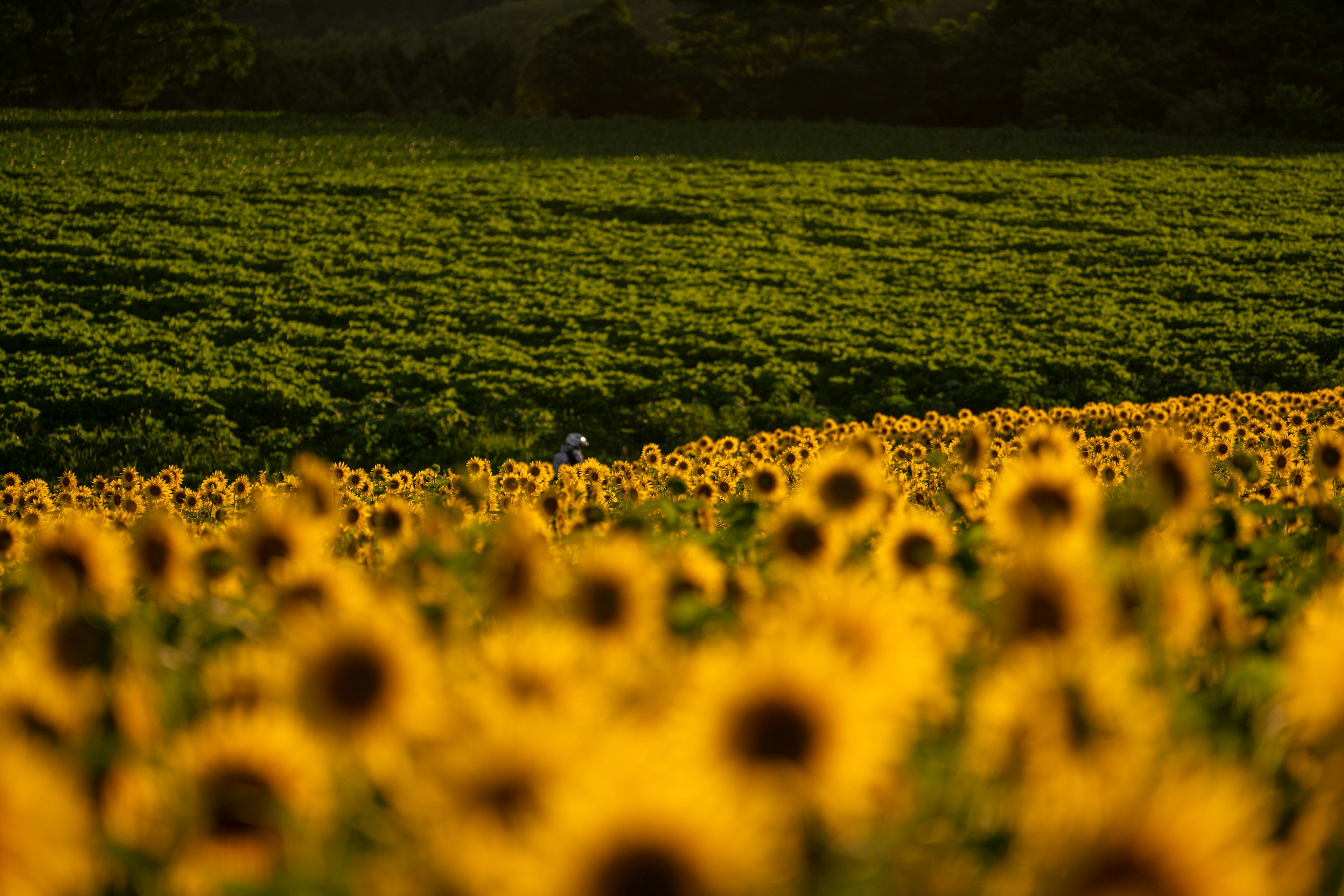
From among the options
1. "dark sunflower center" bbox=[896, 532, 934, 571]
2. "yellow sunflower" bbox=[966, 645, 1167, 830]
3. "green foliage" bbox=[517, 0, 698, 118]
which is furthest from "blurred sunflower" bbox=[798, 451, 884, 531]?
"green foliage" bbox=[517, 0, 698, 118]

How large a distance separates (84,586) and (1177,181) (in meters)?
37.9

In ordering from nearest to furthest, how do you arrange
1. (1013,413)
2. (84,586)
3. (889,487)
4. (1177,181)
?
(84,586), (889,487), (1013,413), (1177,181)

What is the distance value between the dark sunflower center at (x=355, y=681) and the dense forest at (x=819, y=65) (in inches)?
1887

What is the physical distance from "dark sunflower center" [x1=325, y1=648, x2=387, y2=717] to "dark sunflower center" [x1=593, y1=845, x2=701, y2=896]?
20.1 inches

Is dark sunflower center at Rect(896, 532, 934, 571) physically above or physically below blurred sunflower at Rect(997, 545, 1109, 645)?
below

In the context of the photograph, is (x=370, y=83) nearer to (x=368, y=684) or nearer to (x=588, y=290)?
(x=588, y=290)

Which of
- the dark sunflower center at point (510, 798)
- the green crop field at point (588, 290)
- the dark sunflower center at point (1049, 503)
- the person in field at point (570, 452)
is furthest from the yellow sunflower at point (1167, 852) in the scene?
the green crop field at point (588, 290)

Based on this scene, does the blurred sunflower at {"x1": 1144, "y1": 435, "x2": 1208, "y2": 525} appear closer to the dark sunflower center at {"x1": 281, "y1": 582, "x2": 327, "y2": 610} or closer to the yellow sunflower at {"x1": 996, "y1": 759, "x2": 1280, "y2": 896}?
the yellow sunflower at {"x1": 996, "y1": 759, "x2": 1280, "y2": 896}

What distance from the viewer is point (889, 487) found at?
115 inches

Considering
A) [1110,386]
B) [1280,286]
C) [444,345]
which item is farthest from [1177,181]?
[444,345]

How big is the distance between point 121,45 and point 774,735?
2080 inches

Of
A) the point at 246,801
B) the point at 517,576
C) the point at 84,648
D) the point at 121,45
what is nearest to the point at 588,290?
the point at 517,576

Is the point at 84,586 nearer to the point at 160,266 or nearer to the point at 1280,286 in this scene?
the point at 160,266

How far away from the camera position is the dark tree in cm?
4328
